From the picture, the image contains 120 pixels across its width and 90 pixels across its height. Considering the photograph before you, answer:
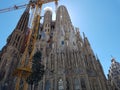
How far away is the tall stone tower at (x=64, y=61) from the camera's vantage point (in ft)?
121

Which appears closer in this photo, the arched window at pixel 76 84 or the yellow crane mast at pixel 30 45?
the yellow crane mast at pixel 30 45

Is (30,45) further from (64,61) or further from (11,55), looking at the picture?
(11,55)

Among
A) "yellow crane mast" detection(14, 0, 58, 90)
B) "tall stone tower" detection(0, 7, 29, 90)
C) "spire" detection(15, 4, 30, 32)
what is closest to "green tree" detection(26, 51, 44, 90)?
"yellow crane mast" detection(14, 0, 58, 90)

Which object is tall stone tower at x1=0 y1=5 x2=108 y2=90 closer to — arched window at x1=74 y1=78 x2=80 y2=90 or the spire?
arched window at x1=74 y1=78 x2=80 y2=90

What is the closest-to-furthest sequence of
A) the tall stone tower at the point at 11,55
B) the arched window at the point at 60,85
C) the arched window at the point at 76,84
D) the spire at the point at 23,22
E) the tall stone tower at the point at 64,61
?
the arched window at the point at 76,84 < the arched window at the point at 60,85 < the tall stone tower at the point at 64,61 < the tall stone tower at the point at 11,55 < the spire at the point at 23,22

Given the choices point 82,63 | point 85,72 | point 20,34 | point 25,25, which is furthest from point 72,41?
point 25,25

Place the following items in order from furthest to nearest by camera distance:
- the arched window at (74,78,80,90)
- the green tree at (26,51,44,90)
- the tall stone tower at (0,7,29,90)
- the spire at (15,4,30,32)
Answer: the spire at (15,4,30,32), the tall stone tower at (0,7,29,90), the arched window at (74,78,80,90), the green tree at (26,51,44,90)

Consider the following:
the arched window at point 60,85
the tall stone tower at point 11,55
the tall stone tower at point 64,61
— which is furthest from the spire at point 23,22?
the arched window at point 60,85

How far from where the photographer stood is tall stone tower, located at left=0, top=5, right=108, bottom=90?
36.9m

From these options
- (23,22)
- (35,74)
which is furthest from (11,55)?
(35,74)

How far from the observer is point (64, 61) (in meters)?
41.7

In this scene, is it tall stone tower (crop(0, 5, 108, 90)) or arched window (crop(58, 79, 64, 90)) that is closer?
arched window (crop(58, 79, 64, 90))

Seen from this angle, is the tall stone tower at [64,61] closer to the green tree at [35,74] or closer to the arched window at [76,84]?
the arched window at [76,84]

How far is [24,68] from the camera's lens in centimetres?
2964
